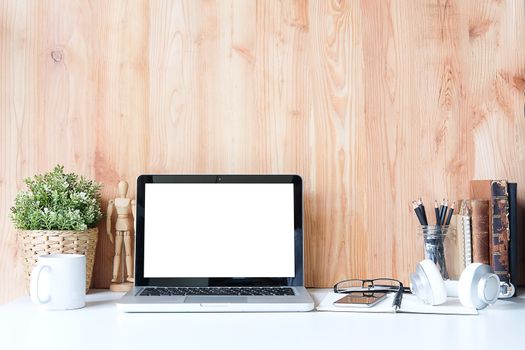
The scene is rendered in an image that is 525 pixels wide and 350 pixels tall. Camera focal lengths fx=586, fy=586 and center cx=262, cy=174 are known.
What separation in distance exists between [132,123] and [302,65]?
0.43 meters

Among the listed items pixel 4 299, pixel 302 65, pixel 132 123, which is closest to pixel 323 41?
pixel 302 65

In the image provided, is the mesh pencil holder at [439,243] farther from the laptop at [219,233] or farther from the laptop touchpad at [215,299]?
the laptop touchpad at [215,299]

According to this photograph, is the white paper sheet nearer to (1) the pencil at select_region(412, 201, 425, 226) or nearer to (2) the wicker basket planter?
(1) the pencil at select_region(412, 201, 425, 226)

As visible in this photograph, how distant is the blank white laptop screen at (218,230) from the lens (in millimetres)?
1257

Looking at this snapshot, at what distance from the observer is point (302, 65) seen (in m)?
1.39

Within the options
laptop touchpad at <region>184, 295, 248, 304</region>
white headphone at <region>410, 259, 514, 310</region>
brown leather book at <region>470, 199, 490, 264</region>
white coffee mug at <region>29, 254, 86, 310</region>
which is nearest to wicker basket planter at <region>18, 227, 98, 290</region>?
white coffee mug at <region>29, 254, 86, 310</region>

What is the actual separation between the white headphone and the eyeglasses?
0.05m

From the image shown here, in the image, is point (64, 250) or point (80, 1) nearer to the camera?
point (64, 250)

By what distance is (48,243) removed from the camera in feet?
4.00

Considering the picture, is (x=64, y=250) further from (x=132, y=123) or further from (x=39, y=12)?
(x=39, y=12)

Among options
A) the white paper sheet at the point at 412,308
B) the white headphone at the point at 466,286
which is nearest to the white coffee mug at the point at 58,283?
the white paper sheet at the point at 412,308

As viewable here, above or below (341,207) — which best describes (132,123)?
above

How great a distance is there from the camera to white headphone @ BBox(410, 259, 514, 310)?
1.08 m

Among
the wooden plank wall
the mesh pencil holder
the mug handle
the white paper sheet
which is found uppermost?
the wooden plank wall
